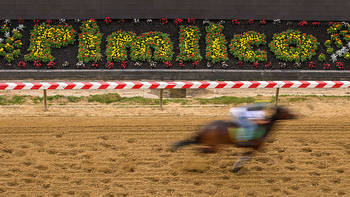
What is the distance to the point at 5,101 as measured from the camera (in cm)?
1212

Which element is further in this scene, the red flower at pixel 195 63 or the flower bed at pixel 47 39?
the red flower at pixel 195 63

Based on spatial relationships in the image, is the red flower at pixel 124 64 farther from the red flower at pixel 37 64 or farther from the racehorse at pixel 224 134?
the racehorse at pixel 224 134

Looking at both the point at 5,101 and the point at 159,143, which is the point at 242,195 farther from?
the point at 5,101

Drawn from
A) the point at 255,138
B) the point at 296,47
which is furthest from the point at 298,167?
the point at 296,47

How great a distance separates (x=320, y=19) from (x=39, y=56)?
11871 mm

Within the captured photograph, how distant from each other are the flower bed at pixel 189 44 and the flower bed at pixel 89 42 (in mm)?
3194

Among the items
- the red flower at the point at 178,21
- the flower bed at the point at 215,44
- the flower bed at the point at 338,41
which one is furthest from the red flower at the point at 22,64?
the flower bed at the point at 338,41

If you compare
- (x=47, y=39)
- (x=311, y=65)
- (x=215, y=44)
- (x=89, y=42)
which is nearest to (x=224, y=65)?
(x=215, y=44)

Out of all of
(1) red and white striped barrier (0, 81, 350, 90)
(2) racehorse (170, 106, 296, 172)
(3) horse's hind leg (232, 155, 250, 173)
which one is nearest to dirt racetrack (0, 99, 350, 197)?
(3) horse's hind leg (232, 155, 250, 173)

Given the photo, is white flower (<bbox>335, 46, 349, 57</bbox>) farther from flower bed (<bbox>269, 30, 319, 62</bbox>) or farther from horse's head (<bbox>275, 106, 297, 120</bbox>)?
horse's head (<bbox>275, 106, 297, 120</bbox>)

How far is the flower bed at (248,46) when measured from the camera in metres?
15.6

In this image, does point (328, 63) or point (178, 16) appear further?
point (178, 16)

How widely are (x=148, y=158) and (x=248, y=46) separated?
28.7ft

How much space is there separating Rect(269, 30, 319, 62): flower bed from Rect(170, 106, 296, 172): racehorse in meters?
8.47
